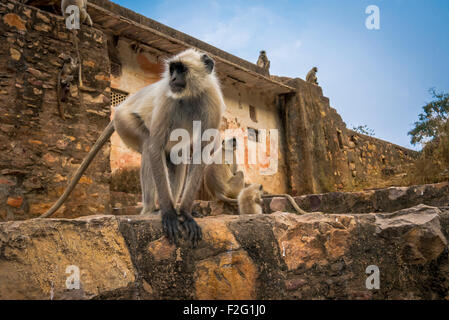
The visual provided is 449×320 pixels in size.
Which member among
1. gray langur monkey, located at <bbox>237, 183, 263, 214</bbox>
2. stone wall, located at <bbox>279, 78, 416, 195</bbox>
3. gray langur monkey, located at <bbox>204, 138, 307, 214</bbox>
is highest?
stone wall, located at <bbox>279, 78, 416, 195</bbox>

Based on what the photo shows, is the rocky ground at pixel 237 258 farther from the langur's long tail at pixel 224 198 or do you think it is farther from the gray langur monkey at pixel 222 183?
the gray langur monkey at pixel 222 183

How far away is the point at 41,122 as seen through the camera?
418 cm

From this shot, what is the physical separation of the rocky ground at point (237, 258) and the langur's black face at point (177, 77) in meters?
1.08

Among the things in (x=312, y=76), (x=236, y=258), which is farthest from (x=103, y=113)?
(x=312, y=76)

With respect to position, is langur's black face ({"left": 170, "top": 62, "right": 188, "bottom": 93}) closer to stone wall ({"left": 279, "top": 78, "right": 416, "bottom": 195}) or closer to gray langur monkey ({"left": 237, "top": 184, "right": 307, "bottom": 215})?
gray langur monkey ({"left": 237, "top": 184, "right": 307, "bottom": 215})

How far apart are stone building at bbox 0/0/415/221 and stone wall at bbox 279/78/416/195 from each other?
0.03 metres

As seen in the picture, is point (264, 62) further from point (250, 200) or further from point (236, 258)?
point (236, 258)

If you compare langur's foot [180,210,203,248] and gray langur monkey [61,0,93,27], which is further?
gray langur monkey [61,0,93,27]

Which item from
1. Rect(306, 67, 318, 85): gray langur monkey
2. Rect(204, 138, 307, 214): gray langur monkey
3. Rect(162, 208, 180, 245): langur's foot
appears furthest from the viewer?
Rect(306, 67, 318, 85): gray langur monkey

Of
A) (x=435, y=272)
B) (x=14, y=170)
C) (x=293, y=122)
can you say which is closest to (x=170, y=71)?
(x=435, y=272)

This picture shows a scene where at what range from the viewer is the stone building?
4008 millimetres

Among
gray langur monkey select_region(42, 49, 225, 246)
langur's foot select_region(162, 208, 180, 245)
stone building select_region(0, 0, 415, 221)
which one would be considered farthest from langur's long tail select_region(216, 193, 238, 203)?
langur's foot select_region(162, 208, 180, 245)
